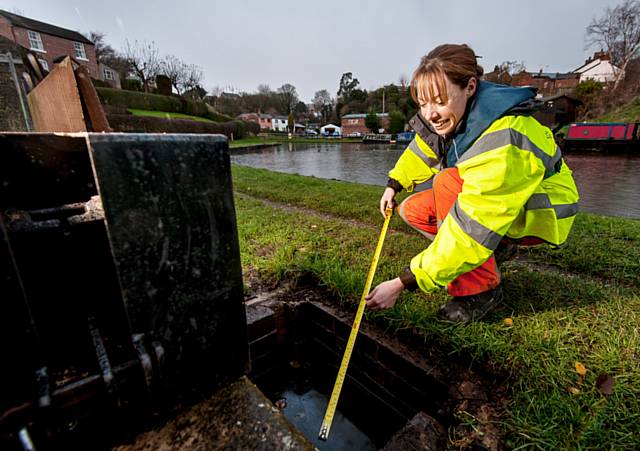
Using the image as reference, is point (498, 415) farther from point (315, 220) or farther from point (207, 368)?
point (315, 220)

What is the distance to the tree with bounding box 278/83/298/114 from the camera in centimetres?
8369

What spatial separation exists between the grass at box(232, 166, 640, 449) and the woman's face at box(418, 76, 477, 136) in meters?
1.21

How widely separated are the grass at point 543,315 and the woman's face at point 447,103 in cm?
121

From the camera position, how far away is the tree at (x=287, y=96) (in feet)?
275

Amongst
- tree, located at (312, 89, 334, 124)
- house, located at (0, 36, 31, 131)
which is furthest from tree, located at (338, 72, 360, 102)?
house, located at (0, 36, 31, 131)

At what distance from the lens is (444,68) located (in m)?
1.73

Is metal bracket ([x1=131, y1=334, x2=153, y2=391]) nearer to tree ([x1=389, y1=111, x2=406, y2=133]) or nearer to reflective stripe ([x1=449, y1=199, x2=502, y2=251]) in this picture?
reflective stripe ([x1=449, y1=199, x2=502, y2=251])

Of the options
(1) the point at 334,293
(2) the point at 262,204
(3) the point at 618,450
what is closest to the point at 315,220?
(2) the point at 262,204

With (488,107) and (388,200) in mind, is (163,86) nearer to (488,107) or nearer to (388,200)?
(388,200)

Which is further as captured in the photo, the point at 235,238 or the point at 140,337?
the point at 235,238

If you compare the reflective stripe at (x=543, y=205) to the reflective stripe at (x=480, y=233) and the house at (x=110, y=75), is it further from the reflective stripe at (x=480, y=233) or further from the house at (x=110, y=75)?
the house at (x=110, y=75)

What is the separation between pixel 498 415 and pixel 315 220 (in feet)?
11.1

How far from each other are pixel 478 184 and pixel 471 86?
26.8 inches

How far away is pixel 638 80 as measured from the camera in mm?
31297
